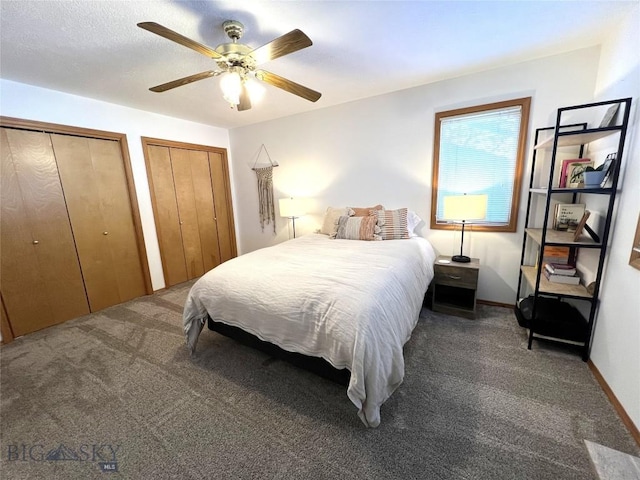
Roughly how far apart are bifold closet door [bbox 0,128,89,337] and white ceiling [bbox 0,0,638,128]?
0.67 m

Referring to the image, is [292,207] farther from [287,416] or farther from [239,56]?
[287,416]

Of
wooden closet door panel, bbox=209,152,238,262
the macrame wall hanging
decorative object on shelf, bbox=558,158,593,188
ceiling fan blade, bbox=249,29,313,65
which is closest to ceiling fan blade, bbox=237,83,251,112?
ceiling fan blade, bbox=249,29,313,65

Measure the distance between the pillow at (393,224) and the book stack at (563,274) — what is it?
121 centimetres

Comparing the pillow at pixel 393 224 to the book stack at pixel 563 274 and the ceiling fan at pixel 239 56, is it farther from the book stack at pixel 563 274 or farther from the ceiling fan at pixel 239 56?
the ceiling fan at pixel 239 56

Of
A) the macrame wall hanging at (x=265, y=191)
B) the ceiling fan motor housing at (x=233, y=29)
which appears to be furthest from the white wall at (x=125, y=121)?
the ceiling fan motor housing at (x=233, y=29)

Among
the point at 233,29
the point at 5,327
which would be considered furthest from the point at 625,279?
the point at 5,327

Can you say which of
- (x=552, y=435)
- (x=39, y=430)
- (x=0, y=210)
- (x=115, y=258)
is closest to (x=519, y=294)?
(x=552, y=435)

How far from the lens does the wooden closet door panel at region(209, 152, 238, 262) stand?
13.8 ft

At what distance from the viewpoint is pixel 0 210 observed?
230 centimetres

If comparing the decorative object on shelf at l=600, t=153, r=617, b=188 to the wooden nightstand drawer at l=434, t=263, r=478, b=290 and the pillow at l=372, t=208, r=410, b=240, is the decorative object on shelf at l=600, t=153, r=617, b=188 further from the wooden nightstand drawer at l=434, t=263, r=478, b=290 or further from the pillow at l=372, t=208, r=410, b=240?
the pillow at l=372, t=208, r=410, b=240

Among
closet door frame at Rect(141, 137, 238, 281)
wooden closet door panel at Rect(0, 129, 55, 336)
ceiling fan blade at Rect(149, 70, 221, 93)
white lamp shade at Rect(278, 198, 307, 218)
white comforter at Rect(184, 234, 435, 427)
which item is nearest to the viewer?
white comforter at Rect(184, 234, 435, 427)

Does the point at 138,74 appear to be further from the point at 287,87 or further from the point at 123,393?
the point at 123,393

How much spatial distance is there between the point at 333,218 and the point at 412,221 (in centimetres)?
94

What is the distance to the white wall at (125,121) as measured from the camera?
2.36 meters
